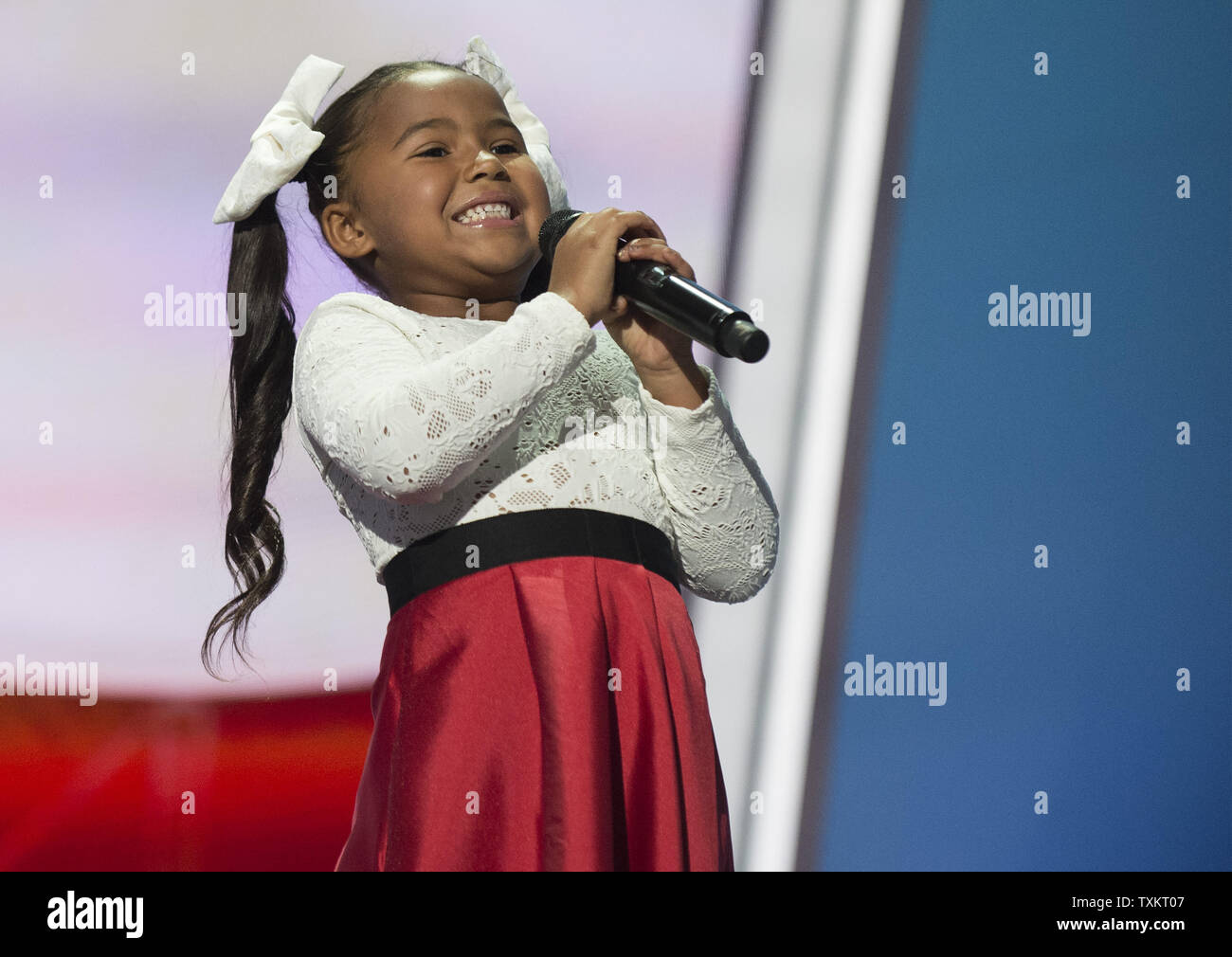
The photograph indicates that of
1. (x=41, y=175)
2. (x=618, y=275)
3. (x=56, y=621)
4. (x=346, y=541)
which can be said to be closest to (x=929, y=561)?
(x=346, y=541)

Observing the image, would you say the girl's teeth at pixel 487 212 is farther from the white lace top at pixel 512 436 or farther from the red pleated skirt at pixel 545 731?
the red pleated skirt at pixel 545 731

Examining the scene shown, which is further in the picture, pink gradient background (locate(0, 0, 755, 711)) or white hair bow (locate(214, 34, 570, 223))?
pink gradient background (locate(0, 0, 755, 711))

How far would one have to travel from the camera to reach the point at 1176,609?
1.90 meters

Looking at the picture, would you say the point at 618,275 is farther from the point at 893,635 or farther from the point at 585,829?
the point at 893,635

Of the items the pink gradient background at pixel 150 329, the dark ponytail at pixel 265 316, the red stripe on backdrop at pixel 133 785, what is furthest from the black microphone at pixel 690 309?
the red stripe on backdrop at pixel 133 785

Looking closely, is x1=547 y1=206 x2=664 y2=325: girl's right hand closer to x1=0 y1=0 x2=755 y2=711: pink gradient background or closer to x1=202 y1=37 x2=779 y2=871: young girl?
x1=202 y1=37 x2=779 y2=871: young girl

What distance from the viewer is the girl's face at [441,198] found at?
45.8 inches

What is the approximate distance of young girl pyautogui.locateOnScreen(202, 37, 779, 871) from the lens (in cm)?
100

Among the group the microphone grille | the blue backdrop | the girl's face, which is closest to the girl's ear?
the girl's face

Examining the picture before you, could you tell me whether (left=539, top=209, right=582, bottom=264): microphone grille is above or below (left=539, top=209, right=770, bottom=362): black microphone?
above

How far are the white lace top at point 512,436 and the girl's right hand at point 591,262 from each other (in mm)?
24

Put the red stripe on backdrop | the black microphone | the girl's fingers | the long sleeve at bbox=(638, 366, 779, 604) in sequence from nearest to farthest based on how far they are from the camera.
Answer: the black microphone
the girl's fingers
the long sleeve at bbox=(638, 366, 779, 604)
the red stripe on backdrop

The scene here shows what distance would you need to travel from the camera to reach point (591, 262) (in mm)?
1024
